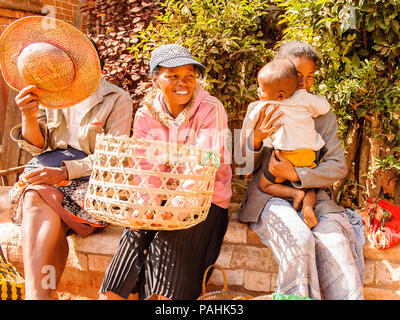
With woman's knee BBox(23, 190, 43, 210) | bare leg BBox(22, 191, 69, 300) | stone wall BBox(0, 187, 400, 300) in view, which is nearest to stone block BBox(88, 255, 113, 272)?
stone wall BBox(0, 187, 400, 300)

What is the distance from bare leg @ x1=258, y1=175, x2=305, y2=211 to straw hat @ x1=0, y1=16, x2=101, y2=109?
138 centimetres

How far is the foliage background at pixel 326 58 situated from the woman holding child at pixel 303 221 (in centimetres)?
52

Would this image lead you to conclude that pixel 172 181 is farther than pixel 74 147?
No

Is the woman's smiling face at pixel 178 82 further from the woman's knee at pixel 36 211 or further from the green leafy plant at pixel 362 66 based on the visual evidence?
the green leafy plant at pixel 362 66

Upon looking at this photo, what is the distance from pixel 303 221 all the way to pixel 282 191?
0.84 ft

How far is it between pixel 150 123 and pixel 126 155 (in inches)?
29.2

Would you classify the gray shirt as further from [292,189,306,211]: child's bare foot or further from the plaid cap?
the plaid cap

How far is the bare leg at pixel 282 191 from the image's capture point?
8.31 feet

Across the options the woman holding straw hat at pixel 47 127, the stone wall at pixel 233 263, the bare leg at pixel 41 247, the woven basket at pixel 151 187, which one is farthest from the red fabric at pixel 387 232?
the bare leg at pixel 41 247

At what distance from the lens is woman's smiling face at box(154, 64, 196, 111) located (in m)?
2.48
